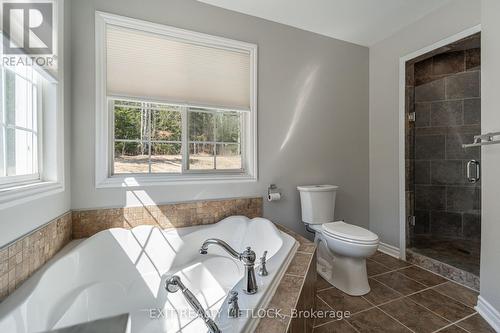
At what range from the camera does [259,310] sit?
3.12 feet

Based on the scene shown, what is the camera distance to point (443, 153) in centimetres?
283

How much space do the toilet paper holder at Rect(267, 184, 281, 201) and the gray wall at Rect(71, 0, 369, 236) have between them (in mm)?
60

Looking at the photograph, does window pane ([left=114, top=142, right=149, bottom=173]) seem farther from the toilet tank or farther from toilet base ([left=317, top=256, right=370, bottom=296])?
toilet base ([left=317, top=256, right=370, bottom=296])

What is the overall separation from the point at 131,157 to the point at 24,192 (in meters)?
0.87

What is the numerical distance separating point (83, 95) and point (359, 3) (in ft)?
8.01

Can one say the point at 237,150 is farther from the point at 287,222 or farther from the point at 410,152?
the point at 410,152

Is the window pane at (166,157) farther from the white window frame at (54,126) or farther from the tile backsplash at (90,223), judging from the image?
the white window frame at (54,126)

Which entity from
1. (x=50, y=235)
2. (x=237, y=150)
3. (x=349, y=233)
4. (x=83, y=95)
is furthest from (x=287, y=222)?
(x=83, y=95)

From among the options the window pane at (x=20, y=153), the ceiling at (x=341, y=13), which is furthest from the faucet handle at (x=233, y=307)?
the ceiling at (x=341, y=13)

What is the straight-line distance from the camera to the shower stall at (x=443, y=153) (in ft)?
8.15

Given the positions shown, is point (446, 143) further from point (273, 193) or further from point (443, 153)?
point (273, 193)

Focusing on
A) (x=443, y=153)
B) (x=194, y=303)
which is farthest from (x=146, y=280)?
(x=443, y=153)

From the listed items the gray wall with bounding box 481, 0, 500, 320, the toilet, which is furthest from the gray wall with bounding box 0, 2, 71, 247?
the gray wall with bounding box 481, 0, 500, 320

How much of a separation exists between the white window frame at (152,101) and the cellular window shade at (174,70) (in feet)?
0.14
